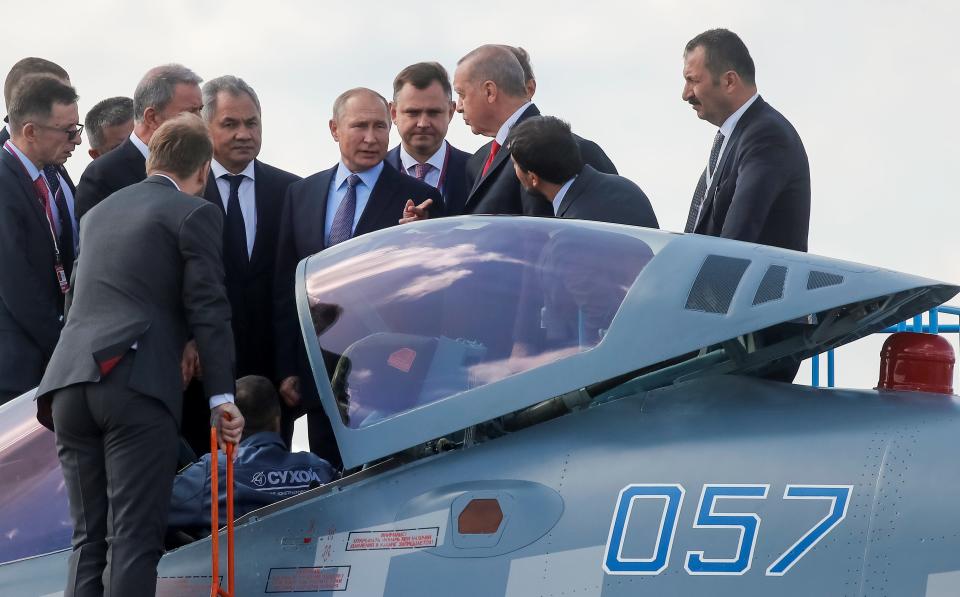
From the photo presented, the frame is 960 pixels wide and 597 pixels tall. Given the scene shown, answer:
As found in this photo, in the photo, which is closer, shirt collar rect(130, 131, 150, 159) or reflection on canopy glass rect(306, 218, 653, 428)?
reflection on canopy glass rect(306, 218, 653, 428)

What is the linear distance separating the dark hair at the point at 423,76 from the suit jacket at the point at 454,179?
377 mm

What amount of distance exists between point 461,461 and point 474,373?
0.31m

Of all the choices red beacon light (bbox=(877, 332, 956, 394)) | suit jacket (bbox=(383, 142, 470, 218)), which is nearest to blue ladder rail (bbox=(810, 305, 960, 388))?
suit jacket (bbox=(383, 142, 470, 218))

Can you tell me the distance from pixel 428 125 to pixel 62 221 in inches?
86.1

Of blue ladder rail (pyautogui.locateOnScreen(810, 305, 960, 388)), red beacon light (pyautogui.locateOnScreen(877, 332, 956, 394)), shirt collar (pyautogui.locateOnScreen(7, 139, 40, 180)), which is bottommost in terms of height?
blue ladder rail (pyautogui.locateOnScreen(810, 305, 960, 388))

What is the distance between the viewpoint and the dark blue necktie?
7289mm

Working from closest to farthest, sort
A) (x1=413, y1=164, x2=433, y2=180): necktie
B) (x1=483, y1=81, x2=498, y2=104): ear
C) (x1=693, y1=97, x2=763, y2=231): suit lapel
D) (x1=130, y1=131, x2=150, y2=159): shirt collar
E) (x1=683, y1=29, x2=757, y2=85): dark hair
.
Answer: (x1=693, y1=97, x2=763, y2=231): suit lapel, (x1=683, y1=29, x2=757, y2=85): dark hair, (x1=130, y1=131, x2=150, y2=159): shirt collar, (x1=483, y1=81, x2=498, y2=104): ear, (x1=413, y1=164, x2=433, y2=180): necktie

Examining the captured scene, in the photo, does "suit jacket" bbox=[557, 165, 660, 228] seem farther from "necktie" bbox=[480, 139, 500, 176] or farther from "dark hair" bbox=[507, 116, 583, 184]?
"necktie" bbox=[480, 139, 500, 176]

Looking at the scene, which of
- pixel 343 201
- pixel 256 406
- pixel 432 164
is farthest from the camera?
pixel 432 164

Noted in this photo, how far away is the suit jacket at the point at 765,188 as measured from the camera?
5.86 meters

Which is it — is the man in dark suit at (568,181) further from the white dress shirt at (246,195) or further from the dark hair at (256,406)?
the white dress shirt at (246,195)

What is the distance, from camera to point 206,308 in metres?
4.68

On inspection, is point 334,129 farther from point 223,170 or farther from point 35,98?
point 35,98

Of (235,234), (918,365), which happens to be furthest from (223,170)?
(918,365)
